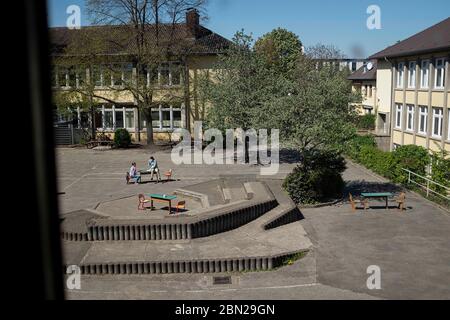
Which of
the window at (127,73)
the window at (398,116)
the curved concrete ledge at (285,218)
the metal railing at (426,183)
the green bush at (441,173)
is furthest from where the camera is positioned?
the window at (127,73)

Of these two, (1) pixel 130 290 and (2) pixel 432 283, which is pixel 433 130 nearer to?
(2) pixel 432 283

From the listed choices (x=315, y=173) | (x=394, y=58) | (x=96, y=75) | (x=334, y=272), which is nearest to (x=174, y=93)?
(x=96, y=75)

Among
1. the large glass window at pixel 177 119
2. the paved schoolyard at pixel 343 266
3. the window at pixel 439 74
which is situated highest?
the window at pixel 439 74

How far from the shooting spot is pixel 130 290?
1105 cm

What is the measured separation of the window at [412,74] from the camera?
3236 centimetres

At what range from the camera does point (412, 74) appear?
32781 millimetres

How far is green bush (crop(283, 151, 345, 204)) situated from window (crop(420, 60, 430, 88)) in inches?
497

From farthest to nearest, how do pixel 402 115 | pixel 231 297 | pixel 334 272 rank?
1. pixel 402 115
2. pixel 334 272
3. pixel 231 297

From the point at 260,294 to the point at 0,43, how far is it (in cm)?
977

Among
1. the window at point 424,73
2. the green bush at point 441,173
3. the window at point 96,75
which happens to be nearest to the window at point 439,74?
the window at point 424,73

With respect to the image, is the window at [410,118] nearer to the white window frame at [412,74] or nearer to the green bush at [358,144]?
the white window frame at [412,74]

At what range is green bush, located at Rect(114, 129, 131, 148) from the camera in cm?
3703

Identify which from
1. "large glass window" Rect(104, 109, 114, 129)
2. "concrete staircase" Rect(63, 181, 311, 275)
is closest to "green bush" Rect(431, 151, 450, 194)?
"concrete staircase" Rect(63, 181, 311, 275)

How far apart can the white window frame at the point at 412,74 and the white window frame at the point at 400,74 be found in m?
0.80
